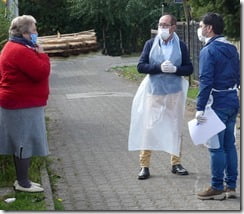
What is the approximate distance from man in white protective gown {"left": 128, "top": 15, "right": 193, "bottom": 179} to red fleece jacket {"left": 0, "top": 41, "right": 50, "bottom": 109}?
127cm

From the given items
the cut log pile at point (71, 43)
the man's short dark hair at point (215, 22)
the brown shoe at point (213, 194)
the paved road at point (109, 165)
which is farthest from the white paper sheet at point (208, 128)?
the cut log pile at point (71, 43)

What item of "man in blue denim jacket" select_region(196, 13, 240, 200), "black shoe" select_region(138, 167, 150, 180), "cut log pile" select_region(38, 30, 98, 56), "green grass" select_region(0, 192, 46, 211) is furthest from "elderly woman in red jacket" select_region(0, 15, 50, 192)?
"cut log pile" select_region(38, 30, 98, 56)

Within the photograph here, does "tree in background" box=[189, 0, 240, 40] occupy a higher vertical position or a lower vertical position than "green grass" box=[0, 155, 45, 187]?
higher

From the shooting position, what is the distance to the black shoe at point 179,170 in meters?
7.21

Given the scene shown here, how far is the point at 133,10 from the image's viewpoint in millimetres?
17547

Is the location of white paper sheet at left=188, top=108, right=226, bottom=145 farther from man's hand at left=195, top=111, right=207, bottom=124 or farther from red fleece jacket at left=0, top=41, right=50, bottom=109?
red fleece jacket at left=0, top=41, right=50, bottom=109

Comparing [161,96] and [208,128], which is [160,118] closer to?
[161,96]

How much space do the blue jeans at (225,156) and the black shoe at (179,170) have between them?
0.99m

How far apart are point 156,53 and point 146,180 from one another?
139cm

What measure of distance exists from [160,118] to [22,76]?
173 cm

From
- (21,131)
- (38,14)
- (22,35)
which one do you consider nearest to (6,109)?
(21,131)

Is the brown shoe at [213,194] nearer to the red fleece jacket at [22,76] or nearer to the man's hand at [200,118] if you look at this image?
the man's hand at [200,118]

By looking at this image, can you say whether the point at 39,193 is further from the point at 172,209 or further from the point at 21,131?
the point at 172,209

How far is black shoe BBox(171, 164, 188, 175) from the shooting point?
7.21 metres
